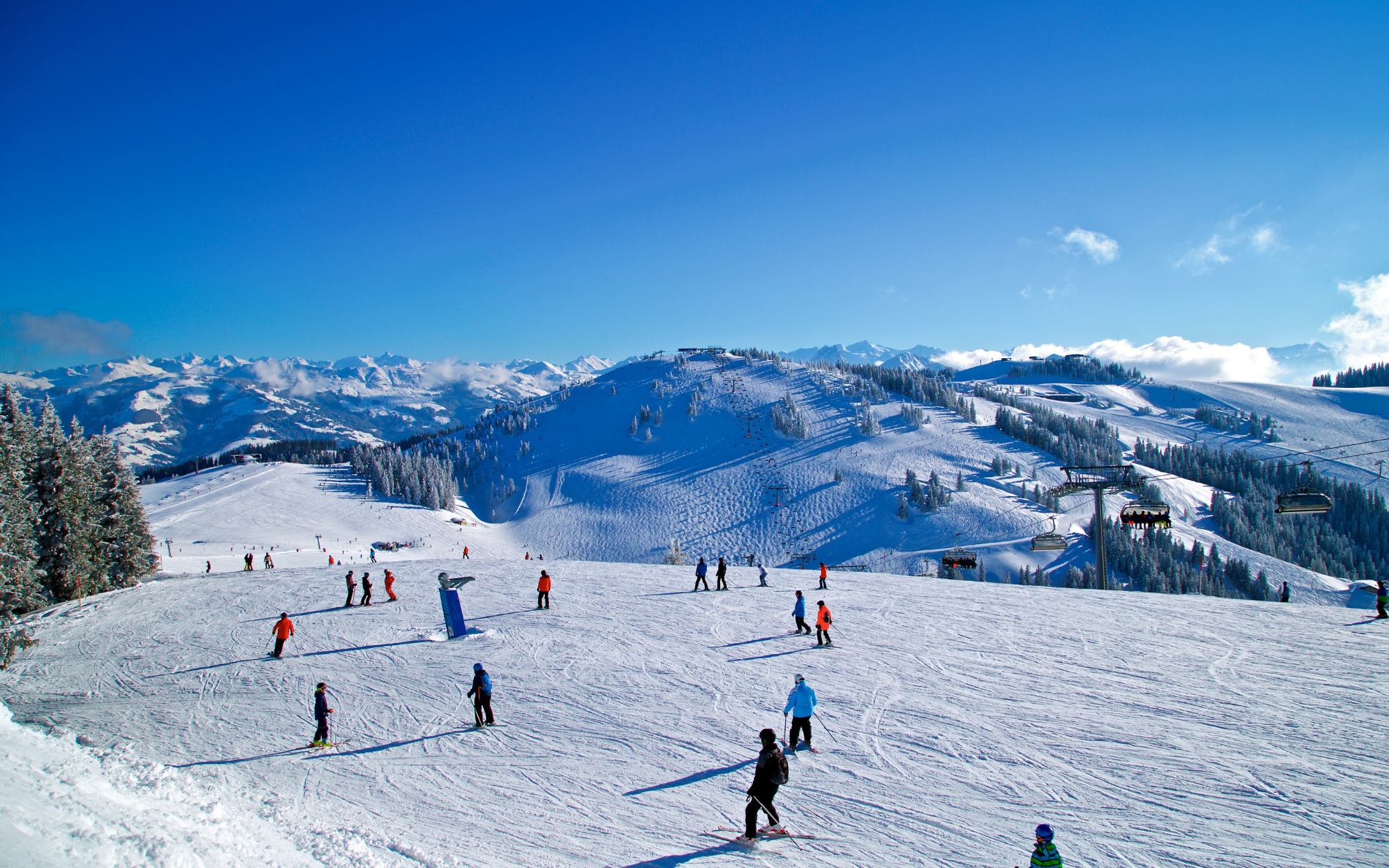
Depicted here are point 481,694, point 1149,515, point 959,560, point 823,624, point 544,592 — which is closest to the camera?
point 481,694

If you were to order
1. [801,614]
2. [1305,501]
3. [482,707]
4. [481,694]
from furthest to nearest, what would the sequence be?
[1305,501] → [801,614] → [482,707] → [481,694]

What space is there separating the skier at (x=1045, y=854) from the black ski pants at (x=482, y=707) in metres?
10.7

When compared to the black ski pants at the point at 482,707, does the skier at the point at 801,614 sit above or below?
above

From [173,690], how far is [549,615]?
10.6 m

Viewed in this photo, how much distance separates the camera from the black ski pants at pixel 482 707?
1377 cm

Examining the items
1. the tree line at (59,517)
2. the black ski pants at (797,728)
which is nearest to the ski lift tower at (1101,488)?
the black ski pants at (797,728)

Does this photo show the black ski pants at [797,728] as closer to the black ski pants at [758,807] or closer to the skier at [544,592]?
the black ski pants at [758,807]

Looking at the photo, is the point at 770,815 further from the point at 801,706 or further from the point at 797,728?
the point at 797,728

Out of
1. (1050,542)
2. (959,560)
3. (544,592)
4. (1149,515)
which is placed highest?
(1149,515)

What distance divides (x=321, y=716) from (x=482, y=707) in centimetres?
323

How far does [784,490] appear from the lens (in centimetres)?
12788

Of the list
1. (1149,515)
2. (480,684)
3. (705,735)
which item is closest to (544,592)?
(480,684)

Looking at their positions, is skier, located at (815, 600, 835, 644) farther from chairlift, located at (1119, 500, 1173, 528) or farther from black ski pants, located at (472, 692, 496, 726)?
chairlift, located at (1119, 500, 1173, 528)

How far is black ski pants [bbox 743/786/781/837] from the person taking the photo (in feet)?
29.7
